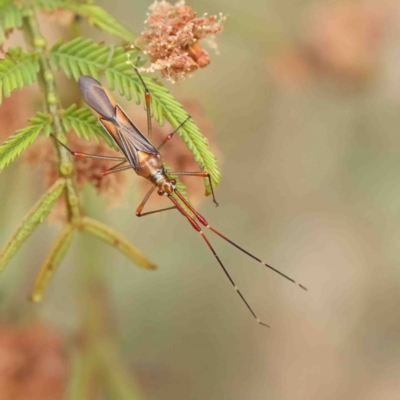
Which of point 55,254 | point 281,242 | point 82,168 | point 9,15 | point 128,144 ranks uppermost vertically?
point 9,15

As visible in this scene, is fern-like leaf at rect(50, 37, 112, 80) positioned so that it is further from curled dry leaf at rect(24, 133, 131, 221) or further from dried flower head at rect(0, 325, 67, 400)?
dried flower head at rect(0, 325, 67, 400)

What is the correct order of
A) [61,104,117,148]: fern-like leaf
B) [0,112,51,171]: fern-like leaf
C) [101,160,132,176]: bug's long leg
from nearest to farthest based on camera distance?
[0,112,51,171]: fern-like leaf < [61,104,117,148]: fern-like leaf < [101,160,132,176]: bug's long leg

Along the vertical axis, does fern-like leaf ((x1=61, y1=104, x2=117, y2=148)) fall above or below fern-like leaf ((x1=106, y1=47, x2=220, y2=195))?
below

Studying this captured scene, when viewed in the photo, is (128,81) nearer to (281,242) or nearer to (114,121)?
(114,121)

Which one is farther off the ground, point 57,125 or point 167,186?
point 57,125

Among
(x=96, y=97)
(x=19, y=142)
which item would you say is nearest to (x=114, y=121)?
(x=96, y=97)

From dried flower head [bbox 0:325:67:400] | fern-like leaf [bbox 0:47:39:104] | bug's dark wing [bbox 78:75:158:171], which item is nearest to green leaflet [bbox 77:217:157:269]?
bug's dark wing [bbox 78:75:158:171]
